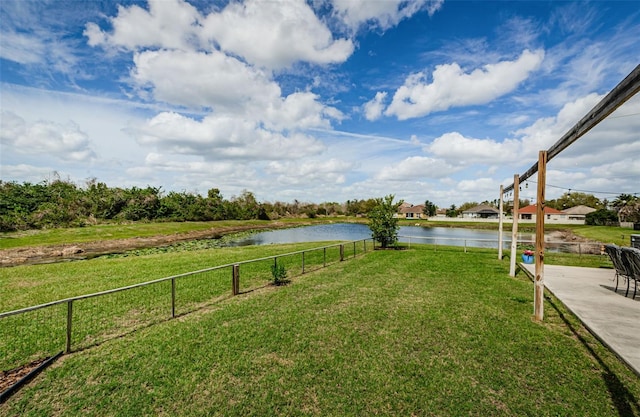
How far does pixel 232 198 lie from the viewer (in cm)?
7988

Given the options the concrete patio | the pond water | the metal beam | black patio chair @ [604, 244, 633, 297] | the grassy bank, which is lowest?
the pond water

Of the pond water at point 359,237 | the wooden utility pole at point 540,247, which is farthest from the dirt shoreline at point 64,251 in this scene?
the wooden utility pole at point 540,247

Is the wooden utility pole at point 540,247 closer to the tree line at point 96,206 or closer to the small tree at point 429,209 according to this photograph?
the tree line at point 96,206

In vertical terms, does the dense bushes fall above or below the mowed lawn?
above

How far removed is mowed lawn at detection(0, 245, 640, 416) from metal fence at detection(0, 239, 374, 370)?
0.60 metres

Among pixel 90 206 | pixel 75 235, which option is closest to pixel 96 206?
pixel 90 206

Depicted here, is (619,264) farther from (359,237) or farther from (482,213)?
(482,213)

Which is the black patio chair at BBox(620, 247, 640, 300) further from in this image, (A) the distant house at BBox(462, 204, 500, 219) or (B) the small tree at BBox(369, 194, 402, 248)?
(A) the distant house at BBox(462, 204, 500, 219)

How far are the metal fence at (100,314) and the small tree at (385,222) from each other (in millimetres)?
10313

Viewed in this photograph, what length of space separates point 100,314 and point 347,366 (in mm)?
6832

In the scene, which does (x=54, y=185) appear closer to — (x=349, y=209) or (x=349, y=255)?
(x=349, y=255)

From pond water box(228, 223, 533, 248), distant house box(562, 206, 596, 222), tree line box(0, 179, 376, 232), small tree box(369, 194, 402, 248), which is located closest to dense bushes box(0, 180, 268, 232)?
tree line box(0, 179, 376, 232)

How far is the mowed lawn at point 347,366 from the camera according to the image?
12.8 feet

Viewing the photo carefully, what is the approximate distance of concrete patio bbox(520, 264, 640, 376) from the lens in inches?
207
